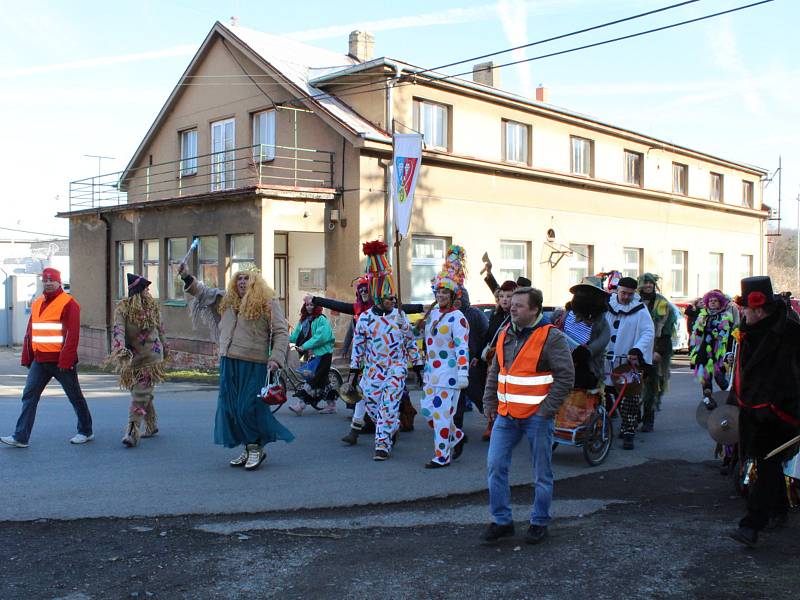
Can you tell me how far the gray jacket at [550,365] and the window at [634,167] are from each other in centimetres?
2383

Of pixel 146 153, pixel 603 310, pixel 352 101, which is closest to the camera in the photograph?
pixel 603 310

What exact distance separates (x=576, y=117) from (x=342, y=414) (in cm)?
1647

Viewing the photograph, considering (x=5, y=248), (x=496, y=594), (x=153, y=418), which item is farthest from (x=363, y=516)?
(x=5, y=248)

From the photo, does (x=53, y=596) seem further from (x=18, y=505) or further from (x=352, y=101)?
(x=352, y=101)

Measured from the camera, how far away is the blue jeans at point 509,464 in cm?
574

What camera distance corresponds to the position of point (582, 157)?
2633cm

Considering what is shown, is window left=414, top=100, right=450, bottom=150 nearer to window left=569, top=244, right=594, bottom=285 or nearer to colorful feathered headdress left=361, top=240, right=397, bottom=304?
window left=569, top=244, right=594, bottom=285

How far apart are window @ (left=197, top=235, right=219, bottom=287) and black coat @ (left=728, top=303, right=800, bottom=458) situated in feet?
55.0

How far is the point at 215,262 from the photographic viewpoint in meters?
21.4

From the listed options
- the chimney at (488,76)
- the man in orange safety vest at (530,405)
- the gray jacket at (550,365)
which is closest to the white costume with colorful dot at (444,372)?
the gray jacket at (550,365)

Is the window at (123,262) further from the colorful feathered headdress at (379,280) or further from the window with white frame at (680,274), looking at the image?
the window with white frame at (680,274)

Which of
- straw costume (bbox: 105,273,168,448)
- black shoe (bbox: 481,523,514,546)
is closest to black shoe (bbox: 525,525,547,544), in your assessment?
black shoe (bbox: 481,523,514,546)

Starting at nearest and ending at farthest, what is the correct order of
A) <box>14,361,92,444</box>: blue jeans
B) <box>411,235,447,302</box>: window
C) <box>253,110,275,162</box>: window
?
<box>14,361,92,444</box>: blue jeans < <box>411,235,447,302</box>: window < <box>253,110,275,162</box>: window

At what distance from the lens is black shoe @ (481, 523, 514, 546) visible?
5.67m
